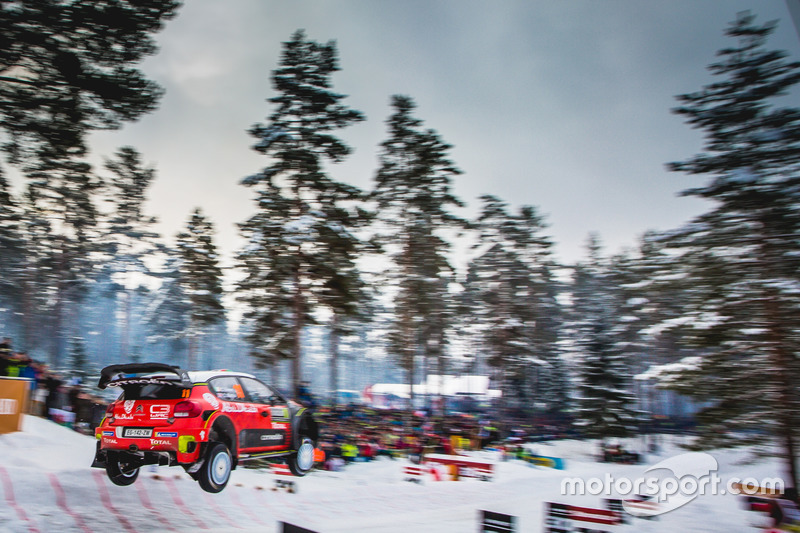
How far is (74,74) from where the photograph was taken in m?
5.43

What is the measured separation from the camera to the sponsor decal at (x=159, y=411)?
414 centimetres

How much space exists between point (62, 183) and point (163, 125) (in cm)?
158

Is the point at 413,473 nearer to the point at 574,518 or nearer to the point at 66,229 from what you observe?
the point at 574,518

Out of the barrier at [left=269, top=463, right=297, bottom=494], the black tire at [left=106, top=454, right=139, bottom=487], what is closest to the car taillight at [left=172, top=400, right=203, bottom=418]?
the black tire at [left=106, top=454, right=139, bottom=487]

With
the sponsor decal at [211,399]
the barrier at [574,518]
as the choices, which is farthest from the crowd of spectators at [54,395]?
the barrier at [574,518]

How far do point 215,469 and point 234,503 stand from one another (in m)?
0.39

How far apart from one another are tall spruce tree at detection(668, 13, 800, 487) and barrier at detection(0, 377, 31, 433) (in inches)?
289

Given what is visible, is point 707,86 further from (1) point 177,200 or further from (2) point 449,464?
(1) point 177,200

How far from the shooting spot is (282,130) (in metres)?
8.17

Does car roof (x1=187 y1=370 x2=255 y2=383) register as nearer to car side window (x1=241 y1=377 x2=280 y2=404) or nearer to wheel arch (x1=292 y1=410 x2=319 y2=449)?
car side window (x1=241 y1=377 x2=280 y2=404)

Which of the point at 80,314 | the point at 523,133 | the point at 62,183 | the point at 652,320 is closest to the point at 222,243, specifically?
the point at 62,183

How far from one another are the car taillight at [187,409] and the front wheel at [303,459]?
1228mm

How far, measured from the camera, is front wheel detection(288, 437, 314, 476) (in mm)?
4902

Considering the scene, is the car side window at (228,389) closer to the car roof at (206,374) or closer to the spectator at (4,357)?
the car roof at (206,374)
